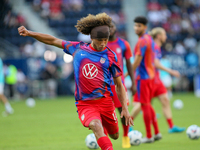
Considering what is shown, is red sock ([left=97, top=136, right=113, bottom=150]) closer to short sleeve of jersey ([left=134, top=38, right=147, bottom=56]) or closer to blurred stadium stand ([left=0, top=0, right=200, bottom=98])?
A: short sleeve of jersey ([left=134, top=38, right=147, bottom=56])

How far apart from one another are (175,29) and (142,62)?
20379 millimetres

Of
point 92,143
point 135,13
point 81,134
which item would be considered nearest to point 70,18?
point 135,13

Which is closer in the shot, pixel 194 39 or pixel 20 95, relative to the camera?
pixel 20 95

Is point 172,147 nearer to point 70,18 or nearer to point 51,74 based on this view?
point 51,74

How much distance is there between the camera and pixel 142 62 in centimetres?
727

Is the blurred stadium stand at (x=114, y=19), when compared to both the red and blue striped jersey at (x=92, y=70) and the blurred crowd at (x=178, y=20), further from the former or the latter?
the red and blue striped jersey at (x=92, y=70)

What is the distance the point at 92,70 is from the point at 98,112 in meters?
0.62

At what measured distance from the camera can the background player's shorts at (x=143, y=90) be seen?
711 centimetres

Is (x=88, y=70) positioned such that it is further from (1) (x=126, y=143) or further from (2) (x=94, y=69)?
(1) (x=126, y=143)

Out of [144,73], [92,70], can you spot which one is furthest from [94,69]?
[144,73]

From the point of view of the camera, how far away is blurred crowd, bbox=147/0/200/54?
2570 centimetres

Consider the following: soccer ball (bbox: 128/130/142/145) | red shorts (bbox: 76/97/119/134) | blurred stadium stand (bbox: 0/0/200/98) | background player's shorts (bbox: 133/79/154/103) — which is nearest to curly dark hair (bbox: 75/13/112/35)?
red shorts (bbox: 76/97/119/134)

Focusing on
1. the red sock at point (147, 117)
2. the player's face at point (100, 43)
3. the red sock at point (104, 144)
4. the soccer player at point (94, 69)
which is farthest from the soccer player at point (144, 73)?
the red sock at point (104, 144)

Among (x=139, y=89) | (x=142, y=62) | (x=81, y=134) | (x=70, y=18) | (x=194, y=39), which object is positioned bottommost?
(x=81, y=134)
